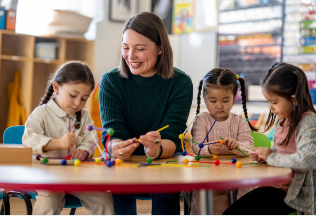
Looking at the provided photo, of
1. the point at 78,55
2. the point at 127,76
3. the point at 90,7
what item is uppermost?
the point at 90,7

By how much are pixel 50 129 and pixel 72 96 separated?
160 mm

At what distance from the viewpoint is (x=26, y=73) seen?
14.2ft

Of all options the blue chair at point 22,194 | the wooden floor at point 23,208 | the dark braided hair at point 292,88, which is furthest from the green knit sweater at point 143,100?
the wooden floor at point 23,208

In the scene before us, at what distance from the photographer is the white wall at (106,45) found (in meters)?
5.10

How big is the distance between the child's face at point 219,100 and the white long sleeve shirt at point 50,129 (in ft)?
1.84

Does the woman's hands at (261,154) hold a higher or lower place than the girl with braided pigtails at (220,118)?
lower

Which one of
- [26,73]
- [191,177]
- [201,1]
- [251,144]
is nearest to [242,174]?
[191,177]

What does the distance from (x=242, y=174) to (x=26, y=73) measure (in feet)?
11.3

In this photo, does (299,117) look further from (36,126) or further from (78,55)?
(78,55)

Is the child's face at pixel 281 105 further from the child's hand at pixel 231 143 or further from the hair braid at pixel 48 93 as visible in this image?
the hair braid at pixel 48 93

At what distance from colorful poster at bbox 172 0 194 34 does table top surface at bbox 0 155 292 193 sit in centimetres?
396

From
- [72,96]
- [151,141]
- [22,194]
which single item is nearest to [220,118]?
[151,141]

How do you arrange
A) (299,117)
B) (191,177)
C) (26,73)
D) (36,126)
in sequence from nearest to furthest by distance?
(191,177) → (299,117) → (36,126) → (26,73)

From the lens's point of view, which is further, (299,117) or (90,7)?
(90,7)
